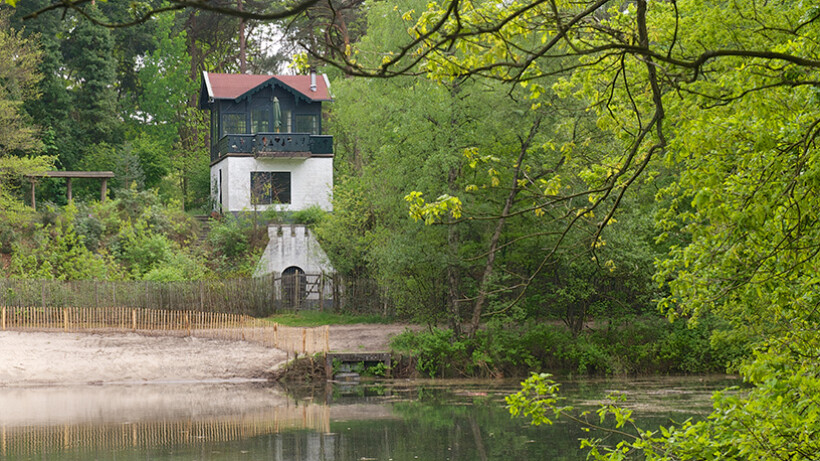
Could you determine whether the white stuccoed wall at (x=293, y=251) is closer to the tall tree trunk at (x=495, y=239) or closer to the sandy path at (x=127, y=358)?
the sandy path at (x=127, y=358)

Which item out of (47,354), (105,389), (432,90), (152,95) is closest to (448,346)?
(432,90)

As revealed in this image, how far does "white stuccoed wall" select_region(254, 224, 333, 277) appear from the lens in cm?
3941

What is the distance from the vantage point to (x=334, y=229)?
37.8 m

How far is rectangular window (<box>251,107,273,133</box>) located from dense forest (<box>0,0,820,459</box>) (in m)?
4.69

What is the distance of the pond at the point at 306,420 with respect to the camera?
19031 mm

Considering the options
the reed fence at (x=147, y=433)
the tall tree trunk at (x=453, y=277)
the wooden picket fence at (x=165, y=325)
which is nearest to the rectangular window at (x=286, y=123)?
the wooden picket fence at (x=165, y=325)

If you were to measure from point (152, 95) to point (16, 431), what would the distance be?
37471 mm

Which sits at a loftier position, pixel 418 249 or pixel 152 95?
pixel 152 95

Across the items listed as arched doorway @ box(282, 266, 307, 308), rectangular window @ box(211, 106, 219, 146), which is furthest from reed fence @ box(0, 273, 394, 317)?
rectangular window @ box(211, 106, 219, 146)

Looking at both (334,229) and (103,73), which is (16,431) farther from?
(103,73)

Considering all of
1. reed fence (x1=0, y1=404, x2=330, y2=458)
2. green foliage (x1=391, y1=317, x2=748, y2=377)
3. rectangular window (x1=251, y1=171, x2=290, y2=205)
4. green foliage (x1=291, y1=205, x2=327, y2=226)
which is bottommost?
reed fence (x1=0, y1=404, x2=330, y2=458)

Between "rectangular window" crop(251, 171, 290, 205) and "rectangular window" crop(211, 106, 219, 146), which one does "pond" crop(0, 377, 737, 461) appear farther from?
"rectangular window" crop(211, 106, 219, 146)

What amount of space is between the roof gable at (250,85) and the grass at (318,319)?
1209cm

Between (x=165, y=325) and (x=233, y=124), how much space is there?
16.1 m
